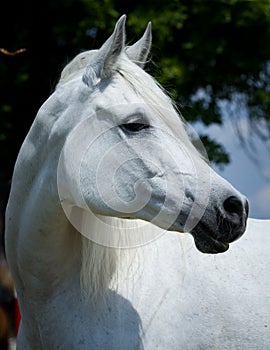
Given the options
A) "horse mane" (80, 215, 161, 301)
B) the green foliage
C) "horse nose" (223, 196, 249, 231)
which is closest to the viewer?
"horse nose" (223, 196, 249, 231)

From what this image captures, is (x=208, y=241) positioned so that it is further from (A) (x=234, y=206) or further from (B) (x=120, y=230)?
(B) (x=120, y=230)

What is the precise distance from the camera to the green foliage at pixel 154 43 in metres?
6.82

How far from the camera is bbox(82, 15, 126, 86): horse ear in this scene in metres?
A: 2.73

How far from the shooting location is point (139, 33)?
655 cm

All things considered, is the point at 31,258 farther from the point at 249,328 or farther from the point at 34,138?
the point at 249,328

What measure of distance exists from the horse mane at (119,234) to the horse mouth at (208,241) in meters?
0.37

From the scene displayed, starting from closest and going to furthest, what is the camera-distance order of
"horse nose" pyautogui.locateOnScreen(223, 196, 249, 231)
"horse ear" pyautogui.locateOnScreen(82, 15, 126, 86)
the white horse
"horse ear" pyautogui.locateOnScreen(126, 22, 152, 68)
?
"horse nose" pyautogui.locateOnScreen(223, 196, 249, 231)
the white horse
"horse ear" pyautogui.locateOnScreen(82, 15, 126, 86)
"horse ear" pyautogui.locateOnScreen(126, 22, 152, 68)

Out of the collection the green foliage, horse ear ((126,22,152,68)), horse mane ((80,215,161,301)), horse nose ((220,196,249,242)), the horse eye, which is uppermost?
horse ear ((126,22,152,68))

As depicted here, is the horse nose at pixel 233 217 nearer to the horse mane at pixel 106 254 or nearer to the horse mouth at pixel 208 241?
the horse mouth at pixel 208 241

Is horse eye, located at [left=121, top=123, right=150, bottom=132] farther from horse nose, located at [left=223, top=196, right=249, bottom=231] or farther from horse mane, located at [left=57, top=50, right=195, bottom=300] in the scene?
horse nose, located at [left=223, top=196, right=249, bottom=231]

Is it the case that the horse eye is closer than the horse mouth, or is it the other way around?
the horse mouth

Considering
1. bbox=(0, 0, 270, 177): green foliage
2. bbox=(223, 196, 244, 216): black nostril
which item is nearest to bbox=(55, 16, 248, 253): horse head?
bbox=(223, 196, 244, 216): black nostril

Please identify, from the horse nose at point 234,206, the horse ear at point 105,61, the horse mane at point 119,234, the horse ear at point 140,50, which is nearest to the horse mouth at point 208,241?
the horse nose at point 234,206

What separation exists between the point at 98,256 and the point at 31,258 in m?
0.29
